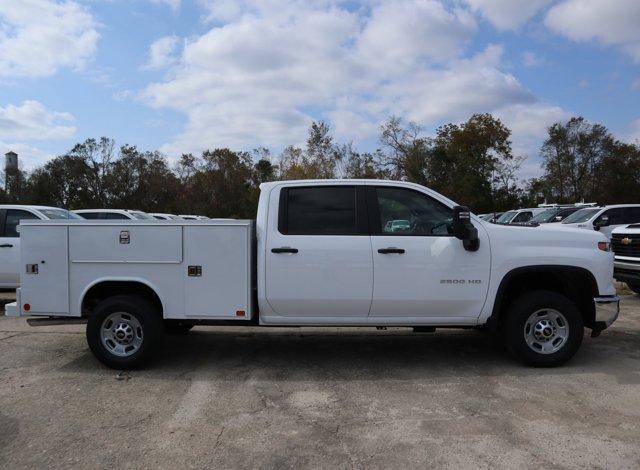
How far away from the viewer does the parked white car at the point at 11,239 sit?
9.38 meters

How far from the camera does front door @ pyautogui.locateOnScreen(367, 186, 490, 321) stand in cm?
559

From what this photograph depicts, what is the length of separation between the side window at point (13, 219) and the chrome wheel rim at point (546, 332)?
847 centimetres

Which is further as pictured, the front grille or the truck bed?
the front grille

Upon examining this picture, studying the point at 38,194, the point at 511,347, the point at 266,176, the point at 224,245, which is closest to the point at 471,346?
the point at 511,347

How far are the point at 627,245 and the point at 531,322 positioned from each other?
529cm

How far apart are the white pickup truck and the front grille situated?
449 cm

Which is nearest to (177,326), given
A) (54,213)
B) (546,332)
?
(546,332)

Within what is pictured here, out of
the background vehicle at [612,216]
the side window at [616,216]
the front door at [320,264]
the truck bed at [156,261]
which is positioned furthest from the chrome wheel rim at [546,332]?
the side window at [616,216]

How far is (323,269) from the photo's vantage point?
5570 millimetres

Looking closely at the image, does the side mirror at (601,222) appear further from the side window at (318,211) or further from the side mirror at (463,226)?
the side window at (318,211)

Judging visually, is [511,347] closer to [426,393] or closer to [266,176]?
[426,393]

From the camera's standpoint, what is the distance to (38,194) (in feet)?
166

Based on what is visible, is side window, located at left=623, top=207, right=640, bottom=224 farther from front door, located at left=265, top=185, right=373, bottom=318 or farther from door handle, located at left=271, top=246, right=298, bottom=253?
door handle, located at left=271, top=246, right=298, bottom=253

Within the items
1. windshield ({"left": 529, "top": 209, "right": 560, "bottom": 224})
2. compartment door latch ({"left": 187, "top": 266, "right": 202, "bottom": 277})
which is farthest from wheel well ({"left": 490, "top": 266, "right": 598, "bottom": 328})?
windshield ({"left": 529, "top": 209, "right": 560, "bottom": 224})
